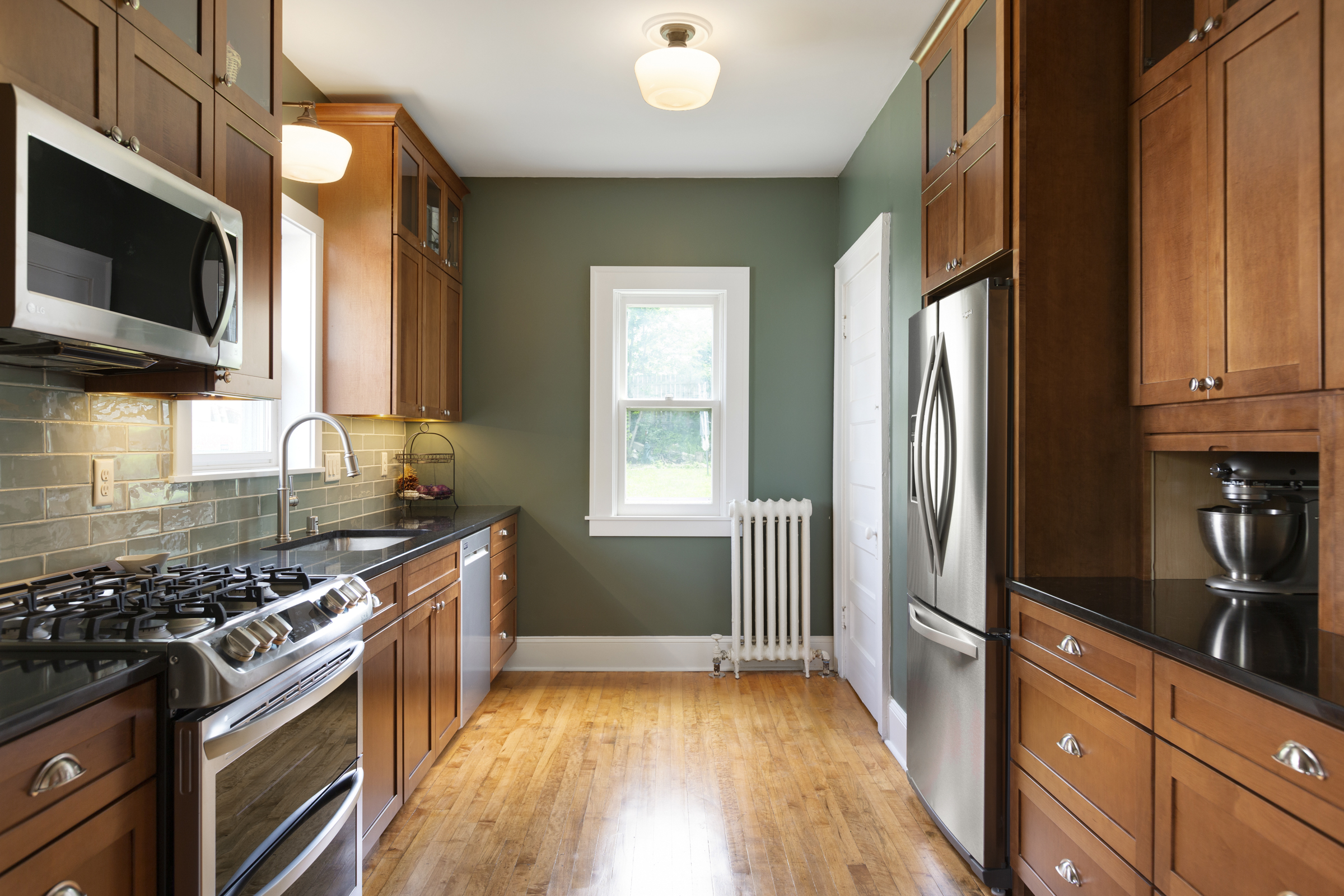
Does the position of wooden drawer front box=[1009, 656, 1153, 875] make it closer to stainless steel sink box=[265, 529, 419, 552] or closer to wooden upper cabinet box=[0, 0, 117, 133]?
stainless steel sink box=[265, 529, 419, 552]

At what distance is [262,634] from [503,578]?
247 centimetres

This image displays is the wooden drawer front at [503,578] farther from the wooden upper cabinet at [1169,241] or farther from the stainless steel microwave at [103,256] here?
the wooden upper cabinet at [1169,241]

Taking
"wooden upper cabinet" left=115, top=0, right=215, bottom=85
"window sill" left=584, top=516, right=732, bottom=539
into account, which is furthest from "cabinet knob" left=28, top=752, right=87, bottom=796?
"window sill" left=584, top=516, right=732, bottom=539

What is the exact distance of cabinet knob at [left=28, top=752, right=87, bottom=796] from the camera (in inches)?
39.2

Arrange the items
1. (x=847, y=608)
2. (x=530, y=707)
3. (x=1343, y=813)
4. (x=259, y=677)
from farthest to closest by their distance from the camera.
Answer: (x=847, y=608), (x=530, y=707), (x=259, y=677), (x=1343, y=813)

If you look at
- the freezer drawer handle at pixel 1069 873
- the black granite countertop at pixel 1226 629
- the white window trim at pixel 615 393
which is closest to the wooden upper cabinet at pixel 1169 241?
the black granite countertop at pixel 1226 629

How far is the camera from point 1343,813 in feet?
3.41

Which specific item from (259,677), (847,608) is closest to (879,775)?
(847,608)

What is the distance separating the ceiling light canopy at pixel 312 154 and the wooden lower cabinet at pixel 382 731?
1557mm

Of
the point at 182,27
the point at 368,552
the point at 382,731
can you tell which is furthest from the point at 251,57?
the point at 382,731

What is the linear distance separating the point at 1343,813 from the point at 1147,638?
44 cm

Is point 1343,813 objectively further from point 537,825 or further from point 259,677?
point 537,825

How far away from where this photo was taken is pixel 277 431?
9.39 feet

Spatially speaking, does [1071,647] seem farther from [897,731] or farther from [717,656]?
[717,656]
